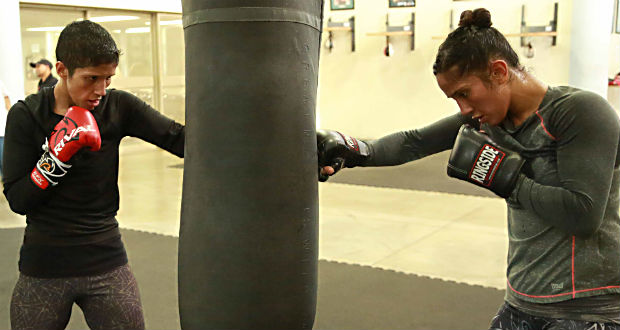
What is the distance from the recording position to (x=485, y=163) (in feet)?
4.56

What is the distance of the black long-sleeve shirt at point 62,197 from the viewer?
1.53m

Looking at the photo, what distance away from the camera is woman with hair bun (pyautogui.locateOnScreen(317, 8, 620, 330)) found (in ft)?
4.00

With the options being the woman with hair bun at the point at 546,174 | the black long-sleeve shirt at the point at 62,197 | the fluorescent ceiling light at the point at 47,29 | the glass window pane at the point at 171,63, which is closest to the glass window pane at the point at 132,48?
the glass window pane at the point at 171,63

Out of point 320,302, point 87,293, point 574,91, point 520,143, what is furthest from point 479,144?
point 320,302

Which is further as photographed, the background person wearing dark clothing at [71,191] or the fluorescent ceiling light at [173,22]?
the fluorescent ceiling light at [173,22]

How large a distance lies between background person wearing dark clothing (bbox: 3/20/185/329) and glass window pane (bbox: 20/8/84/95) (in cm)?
654

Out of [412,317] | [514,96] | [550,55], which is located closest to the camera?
[514,96]

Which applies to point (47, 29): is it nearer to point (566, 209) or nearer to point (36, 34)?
point (36, 34)

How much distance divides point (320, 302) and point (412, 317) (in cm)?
47

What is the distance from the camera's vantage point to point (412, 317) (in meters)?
2.79

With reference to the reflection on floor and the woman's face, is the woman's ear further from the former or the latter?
the reflection on floor

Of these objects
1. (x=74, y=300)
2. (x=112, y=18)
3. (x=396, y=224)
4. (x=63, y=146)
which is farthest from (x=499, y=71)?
(x=112, y=18)

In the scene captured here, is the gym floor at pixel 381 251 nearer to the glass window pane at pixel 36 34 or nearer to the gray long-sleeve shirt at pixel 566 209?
the gray long-sleeve shirt at pixel 566 209

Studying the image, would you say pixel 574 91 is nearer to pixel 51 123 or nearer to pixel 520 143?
pixel 520 143
